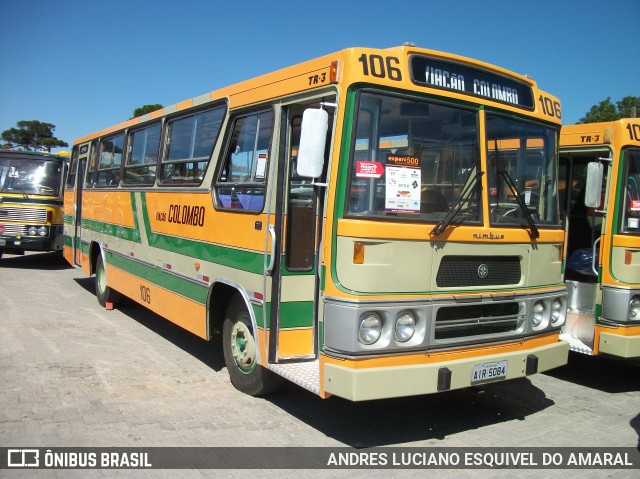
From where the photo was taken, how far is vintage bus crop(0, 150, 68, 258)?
46.7ft

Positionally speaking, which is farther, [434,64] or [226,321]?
[226,321]

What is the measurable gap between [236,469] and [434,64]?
3.46 meters

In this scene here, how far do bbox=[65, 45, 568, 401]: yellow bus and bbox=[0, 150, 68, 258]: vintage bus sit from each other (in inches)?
371

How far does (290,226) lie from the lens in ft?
16.7

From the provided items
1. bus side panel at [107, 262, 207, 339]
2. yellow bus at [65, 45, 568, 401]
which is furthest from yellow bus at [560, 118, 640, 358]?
bus side panel at [107, 262, 207, 339]

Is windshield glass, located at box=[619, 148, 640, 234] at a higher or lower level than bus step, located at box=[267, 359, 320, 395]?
higher

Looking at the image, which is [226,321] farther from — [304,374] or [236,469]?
[236,469]

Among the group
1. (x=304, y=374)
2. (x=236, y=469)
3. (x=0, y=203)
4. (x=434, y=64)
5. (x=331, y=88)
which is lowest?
(x=236, y=469)

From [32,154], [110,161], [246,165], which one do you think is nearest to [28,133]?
[32,154]

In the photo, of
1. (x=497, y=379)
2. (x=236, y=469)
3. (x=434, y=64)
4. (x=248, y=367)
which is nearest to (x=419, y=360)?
(x=497, y=379)

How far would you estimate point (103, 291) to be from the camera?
10.0 m

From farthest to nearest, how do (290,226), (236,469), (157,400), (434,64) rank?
(157,400) → (290,226) → (434,64) → (236,469)

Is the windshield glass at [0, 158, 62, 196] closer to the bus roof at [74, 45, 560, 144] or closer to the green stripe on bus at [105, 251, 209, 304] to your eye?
the green stripe on bus at [105, 251, 209, 304]

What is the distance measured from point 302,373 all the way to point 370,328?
2.94ft
